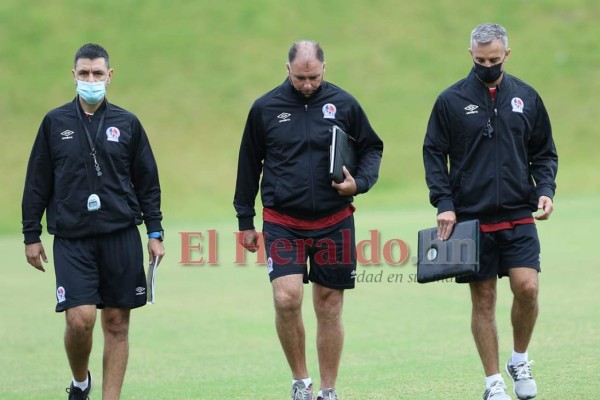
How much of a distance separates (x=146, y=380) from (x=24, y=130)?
1162 inches

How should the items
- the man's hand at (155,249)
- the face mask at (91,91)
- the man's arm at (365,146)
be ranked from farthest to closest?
1. the man's arm at (365,146)
2. the man's hand at (155,249)
3. the face mask at (91,91)

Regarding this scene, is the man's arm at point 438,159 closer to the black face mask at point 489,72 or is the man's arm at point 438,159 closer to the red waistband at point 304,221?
the black face mask at point 489,72

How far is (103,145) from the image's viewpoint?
24.4 feet

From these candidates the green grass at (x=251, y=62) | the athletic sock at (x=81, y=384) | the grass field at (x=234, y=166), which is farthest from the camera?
the green grass at (x=251, y=62)

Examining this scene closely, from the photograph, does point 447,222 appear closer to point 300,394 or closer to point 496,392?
point 496,392

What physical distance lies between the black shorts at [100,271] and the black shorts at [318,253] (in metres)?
0.91

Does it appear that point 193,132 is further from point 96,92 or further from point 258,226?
point 96,92

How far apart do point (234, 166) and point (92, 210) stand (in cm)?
2902

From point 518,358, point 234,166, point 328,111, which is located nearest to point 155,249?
point 328,111

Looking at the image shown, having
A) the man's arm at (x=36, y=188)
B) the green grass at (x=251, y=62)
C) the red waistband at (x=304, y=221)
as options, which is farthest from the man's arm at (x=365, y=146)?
the green grass at (x=251, y=62)

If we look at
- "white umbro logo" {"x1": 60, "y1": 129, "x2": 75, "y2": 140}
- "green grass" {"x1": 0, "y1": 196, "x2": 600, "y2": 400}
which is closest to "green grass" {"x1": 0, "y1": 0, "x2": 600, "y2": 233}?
"green grass" {"x1": 0, "y1": 196, "x2": 600, "y2": 400}

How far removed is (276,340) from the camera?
1183 cm

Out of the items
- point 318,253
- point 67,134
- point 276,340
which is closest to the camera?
point 67,134

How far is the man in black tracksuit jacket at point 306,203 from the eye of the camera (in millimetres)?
7672
